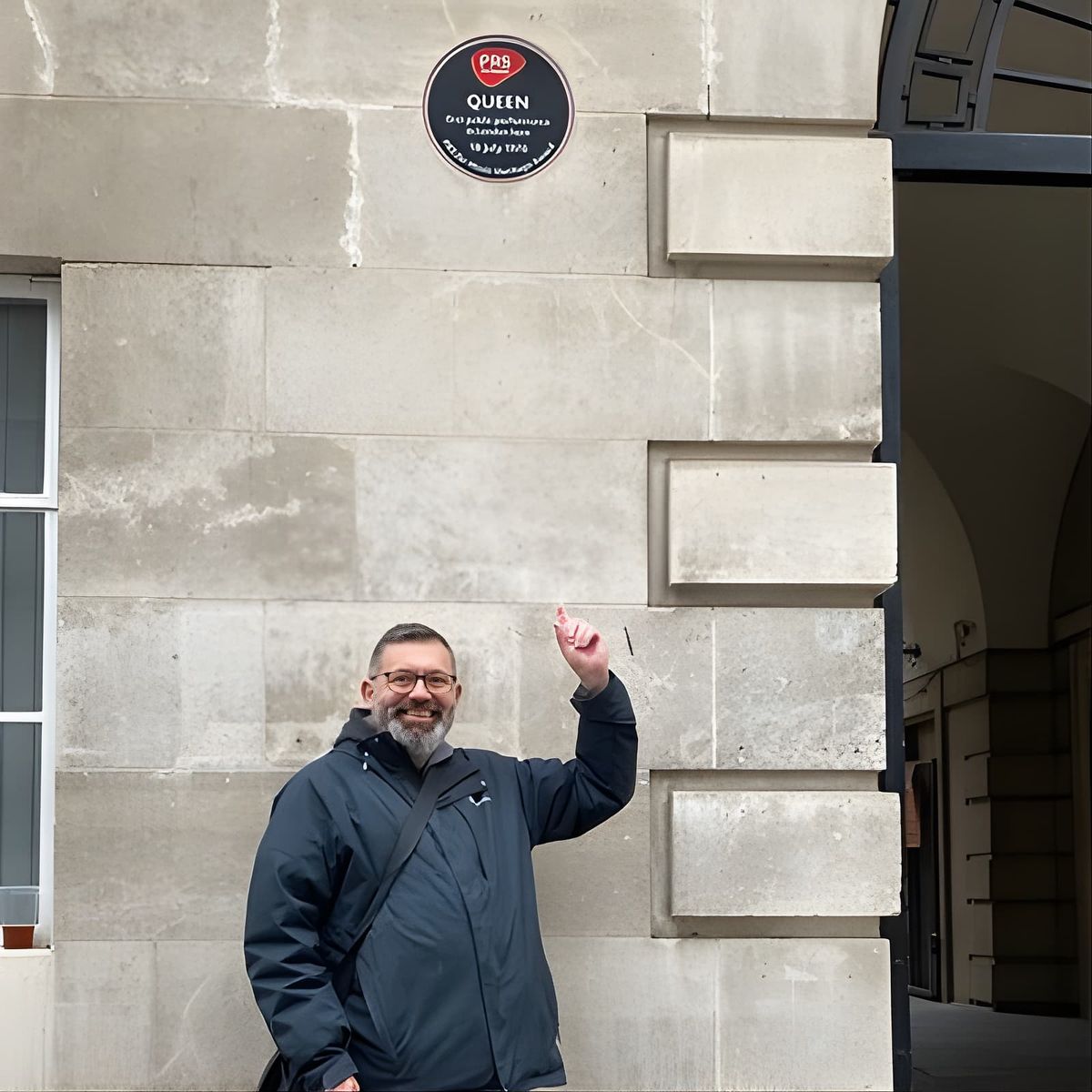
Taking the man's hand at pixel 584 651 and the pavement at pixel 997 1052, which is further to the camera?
the pavement at pixel 997 1052

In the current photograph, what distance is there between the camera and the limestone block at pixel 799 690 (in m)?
5.21

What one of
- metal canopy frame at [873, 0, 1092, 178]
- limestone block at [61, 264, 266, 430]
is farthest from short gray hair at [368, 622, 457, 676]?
metal canopy frame at [873, 0, 1092, 178]

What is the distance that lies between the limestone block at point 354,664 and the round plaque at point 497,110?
1409mm

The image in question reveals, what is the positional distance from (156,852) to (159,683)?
0.50 meters

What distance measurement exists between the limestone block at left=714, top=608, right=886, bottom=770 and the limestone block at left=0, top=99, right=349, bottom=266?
1.76 metres

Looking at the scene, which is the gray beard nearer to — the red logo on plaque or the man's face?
the man's face

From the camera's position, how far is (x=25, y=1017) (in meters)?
4.96

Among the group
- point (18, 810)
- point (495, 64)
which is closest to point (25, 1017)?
point (18, 810)

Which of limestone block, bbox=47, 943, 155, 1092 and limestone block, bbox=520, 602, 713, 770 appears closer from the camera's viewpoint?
limestone block, bbox=47, 943, 155, 1092

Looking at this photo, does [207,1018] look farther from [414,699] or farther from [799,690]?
[799,690]

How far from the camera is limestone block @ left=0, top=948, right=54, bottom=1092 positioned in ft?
16.2

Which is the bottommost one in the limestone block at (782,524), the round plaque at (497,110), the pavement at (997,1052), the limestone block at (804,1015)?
the pavement at (997,1052)

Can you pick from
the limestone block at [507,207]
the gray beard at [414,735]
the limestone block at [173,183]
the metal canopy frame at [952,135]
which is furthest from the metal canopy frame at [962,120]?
the gray beard at [414,735]

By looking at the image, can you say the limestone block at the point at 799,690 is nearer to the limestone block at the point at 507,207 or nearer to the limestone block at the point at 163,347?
the limestone block at the point at 507,207
